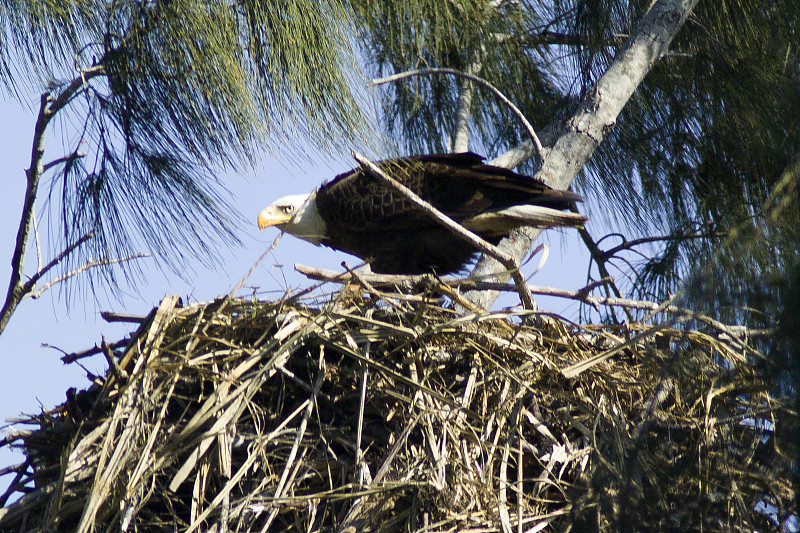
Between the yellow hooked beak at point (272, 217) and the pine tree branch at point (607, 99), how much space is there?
1177 millimetres

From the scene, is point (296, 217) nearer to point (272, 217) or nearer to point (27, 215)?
point (272, 217)

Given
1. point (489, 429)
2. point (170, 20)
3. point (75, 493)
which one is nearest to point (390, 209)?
point (170, 20)

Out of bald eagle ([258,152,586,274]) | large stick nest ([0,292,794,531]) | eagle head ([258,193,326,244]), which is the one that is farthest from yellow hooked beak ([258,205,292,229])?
large stick nest ([0,292,794,531])

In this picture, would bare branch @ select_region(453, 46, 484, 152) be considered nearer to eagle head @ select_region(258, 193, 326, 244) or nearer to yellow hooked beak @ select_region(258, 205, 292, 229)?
eagle head @ select_region(258, 193, 326, 244)

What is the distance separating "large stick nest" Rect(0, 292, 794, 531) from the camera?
90.9 inches

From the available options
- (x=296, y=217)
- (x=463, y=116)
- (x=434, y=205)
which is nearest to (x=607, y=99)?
(x=463, y=116)

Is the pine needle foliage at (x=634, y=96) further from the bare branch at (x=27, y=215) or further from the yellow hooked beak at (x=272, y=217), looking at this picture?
the bare branch at (x=27, y=215)

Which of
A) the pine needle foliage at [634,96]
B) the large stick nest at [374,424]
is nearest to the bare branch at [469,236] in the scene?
the large stick nest at [374,424]

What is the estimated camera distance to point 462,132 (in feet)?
14.0

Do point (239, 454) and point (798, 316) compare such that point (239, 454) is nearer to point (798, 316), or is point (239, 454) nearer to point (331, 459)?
point (331, 459)

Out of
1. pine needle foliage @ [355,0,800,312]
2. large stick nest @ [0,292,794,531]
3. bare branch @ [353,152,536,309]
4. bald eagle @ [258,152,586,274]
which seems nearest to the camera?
large stick nest @ [0,292,794,531]

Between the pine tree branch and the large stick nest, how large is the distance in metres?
1.03

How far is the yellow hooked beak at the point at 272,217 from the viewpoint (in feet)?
14.5

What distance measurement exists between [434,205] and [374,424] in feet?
4.86
